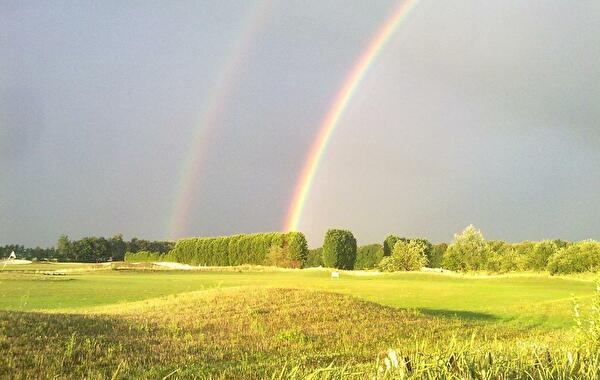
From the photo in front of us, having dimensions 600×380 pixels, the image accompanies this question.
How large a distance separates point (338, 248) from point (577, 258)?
3331 cm

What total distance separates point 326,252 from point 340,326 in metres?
67.8

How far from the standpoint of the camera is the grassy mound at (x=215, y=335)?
8812 mm

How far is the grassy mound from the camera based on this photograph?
8812 millimetres

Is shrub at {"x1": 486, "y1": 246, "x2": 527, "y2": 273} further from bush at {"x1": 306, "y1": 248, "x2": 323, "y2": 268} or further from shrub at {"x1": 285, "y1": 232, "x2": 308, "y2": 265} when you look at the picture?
bush at {"x1": 306, "y1": 248, "x2": 323, "y2": 268}

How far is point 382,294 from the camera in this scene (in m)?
34.2

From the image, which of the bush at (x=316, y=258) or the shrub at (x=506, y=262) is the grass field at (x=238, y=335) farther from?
the bush at (x=316, y=258)

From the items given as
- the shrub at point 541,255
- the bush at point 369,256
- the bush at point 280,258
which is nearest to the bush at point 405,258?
the bush at point 369,256

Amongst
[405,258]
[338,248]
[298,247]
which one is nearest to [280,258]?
[298,247]

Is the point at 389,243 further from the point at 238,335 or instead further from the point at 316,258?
the point at 238,335

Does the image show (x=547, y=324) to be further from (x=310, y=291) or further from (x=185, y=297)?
(x=185, y=297)

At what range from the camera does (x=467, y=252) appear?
8112cm

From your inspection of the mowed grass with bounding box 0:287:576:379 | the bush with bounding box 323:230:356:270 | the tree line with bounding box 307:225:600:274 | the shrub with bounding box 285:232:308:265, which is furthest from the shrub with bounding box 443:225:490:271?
the mowed grass with bounding box 0:287:576:379

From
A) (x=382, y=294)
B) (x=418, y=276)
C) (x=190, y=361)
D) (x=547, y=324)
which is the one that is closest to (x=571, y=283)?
(x=418, y=276)

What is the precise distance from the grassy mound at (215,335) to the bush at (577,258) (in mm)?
52553
